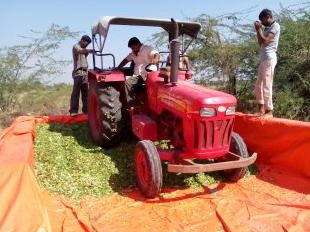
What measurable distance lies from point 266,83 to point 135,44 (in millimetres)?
2104

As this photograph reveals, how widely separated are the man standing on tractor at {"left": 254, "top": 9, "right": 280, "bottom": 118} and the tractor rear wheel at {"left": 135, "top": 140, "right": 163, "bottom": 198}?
2.19 meters

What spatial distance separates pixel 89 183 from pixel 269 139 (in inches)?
103

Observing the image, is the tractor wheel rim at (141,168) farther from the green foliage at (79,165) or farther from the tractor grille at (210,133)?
the tractor grille at (210,133)

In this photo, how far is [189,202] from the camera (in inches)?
156

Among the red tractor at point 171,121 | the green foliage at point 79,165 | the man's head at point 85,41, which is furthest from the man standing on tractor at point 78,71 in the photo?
the red tractor at point 171,121

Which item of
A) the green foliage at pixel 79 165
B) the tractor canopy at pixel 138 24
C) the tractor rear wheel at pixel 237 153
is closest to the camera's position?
the green foliage at pixel 79 165

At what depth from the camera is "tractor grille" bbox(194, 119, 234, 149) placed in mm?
3770

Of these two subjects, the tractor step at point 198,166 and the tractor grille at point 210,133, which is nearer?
the tractor step at point 198,166

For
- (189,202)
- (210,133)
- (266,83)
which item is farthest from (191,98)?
(266,83)

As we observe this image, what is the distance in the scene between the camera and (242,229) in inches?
132

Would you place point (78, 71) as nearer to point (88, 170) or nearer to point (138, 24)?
point (138, 24)

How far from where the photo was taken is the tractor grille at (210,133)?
377cm

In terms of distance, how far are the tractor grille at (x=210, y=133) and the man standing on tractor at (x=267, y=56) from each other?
160 centimetres

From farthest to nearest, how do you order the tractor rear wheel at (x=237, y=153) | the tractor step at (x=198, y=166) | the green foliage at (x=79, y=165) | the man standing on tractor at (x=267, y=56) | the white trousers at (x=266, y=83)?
the white trousers at (x=266, y=83) < the man standing on tractor at (x=267, y=56) < the tractor rear wheel at (x=237, y=153) < the green foliage at (x=79, y=165) < the tractor step at (x=198, y=166)
